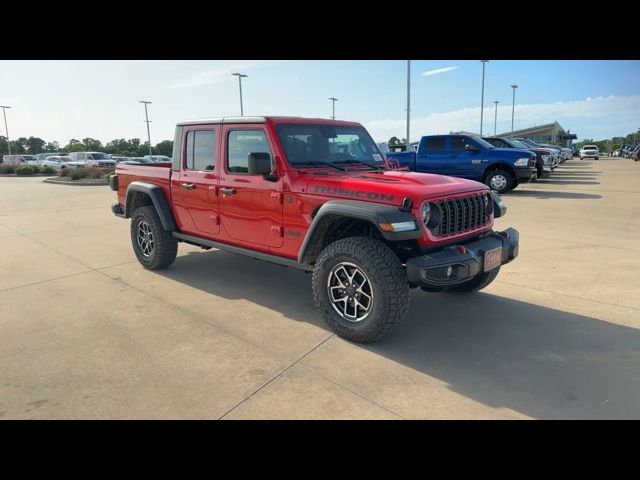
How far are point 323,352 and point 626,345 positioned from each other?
2397mm

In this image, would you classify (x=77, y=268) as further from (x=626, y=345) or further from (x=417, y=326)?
(x=626, y=345)

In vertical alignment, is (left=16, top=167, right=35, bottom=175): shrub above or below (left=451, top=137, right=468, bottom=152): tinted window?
below

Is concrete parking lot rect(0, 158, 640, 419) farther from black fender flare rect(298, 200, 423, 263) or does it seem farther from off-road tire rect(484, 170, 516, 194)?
off-road tire rect(484, 170, 516, 194)

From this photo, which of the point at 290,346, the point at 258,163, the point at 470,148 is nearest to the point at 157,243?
the point at 258,163

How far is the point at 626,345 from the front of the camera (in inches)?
140

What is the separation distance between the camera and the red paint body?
12.1 ft

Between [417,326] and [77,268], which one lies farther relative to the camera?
[77,268]

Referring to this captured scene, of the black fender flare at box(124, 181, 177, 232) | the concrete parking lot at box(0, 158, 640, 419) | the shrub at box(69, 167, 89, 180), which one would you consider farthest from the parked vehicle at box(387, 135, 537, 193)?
the shrub at box(69, 167, 89, 180)

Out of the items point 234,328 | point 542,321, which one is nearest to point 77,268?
point 234,328

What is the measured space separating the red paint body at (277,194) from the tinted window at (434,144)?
918 cm

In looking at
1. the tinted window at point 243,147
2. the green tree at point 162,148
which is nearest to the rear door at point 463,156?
the tinted window at point 243,147

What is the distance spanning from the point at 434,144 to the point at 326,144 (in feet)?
32.4

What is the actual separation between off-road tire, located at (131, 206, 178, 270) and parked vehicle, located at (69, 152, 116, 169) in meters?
27.4
